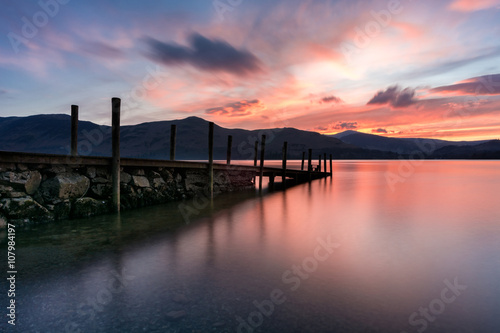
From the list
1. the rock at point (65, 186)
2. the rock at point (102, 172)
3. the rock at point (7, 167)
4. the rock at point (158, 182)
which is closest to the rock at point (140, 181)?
the rock at point (158, 182)

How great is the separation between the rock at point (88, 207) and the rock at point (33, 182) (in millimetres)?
1326

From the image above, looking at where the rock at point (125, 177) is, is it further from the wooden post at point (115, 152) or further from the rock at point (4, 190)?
the rock at point (4, 190)

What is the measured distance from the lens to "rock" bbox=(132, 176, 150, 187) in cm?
1258

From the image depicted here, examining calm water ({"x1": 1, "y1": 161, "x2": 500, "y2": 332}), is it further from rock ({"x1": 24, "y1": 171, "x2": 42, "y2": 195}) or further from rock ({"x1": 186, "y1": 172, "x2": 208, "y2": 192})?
rock ({"x1": 186, "y1": 172, "x2": 208, "y2": 192})

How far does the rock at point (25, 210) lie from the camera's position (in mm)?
8281

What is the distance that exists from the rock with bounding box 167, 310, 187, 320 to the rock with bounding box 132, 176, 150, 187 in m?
9.52

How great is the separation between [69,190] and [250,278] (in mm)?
7503

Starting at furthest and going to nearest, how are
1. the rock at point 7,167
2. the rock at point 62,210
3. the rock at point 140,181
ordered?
1. the rock at point 140,181
2. the rock at point 62,210
3. the rock at point 7,167

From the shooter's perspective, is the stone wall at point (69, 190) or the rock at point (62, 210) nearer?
the stone wall at point (69, 190)

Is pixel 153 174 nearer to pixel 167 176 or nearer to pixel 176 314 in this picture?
pixel 167 176

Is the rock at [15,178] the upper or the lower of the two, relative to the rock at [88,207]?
upper

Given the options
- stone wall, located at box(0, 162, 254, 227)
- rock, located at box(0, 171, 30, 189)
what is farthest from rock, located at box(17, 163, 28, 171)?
rock, located at box(0, 171, 30, 189)

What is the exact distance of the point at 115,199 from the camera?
11.0m

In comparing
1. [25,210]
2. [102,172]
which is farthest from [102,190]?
[25,210]
